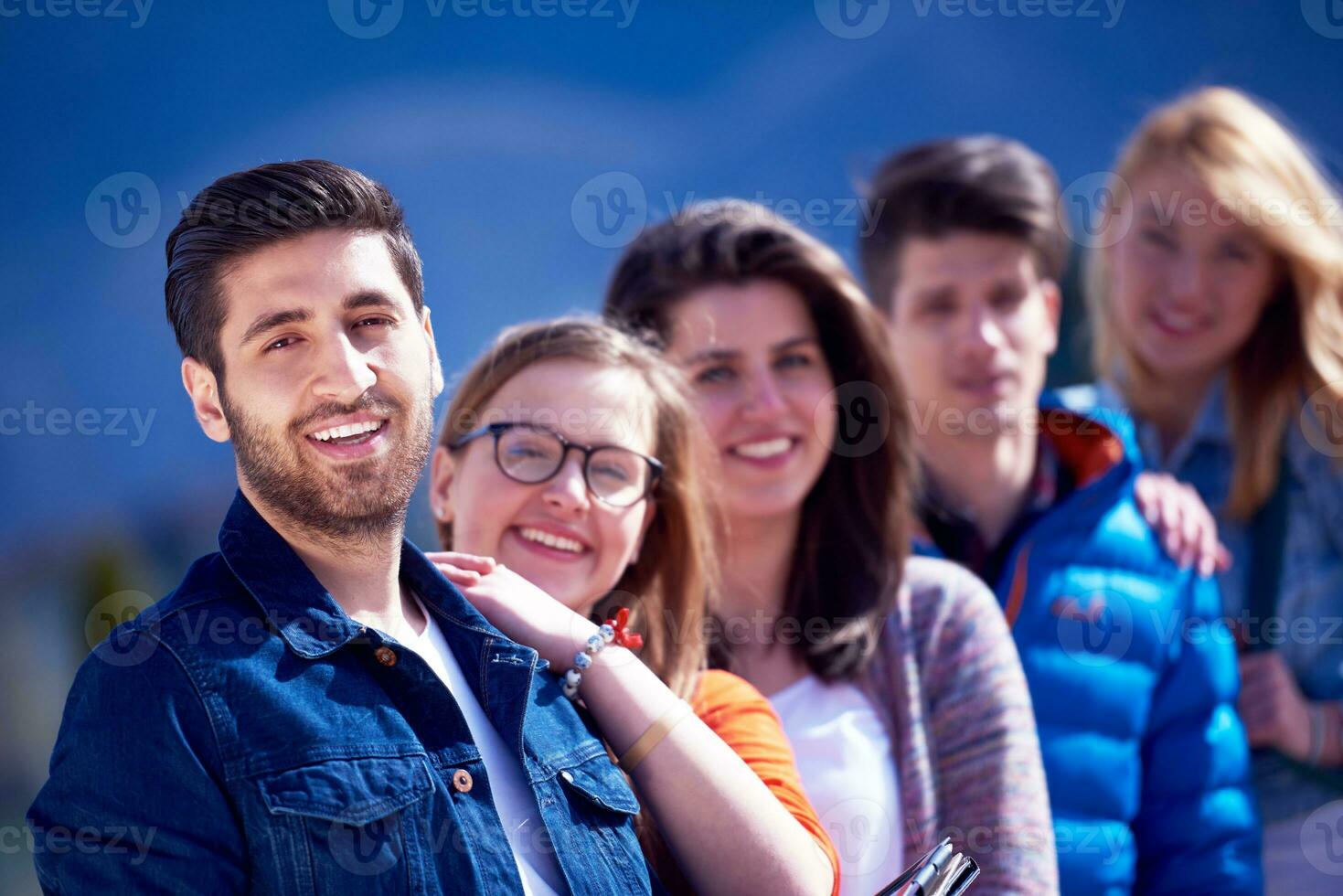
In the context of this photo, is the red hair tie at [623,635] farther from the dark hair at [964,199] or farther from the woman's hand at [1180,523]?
the dark hair at [964,199]

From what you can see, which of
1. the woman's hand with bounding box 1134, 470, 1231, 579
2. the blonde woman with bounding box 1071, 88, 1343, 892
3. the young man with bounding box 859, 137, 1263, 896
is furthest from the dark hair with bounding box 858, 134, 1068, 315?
the woman's hand with bounding box 1134, 470, 1231, 579

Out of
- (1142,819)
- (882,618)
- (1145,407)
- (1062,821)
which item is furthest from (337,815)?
(1145,407)

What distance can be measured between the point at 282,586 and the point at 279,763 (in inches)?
8.2

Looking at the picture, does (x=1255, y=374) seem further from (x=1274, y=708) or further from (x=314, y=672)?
(x=314, y=672)

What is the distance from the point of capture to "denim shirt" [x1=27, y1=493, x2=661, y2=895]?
3.71 ft

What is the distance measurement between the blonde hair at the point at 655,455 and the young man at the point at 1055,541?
0.90 meters

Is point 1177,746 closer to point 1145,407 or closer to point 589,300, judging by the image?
point 1145,407

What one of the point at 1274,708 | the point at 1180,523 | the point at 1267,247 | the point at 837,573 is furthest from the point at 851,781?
the point at 1267,247

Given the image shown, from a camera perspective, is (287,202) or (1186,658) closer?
(287,202)

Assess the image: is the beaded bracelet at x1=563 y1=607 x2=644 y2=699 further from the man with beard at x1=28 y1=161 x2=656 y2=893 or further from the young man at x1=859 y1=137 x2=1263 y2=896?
the young man at x1=859 y1=137 x2=1263 y2=896

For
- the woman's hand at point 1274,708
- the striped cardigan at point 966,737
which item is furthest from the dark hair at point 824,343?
the woman's hand at point 1274,708

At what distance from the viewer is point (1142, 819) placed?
2559mm

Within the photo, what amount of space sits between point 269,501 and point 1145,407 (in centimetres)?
271

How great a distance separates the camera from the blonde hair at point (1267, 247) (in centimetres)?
309
